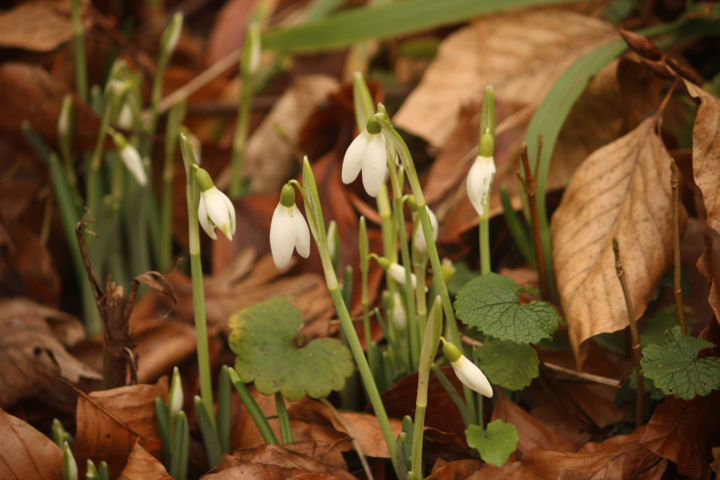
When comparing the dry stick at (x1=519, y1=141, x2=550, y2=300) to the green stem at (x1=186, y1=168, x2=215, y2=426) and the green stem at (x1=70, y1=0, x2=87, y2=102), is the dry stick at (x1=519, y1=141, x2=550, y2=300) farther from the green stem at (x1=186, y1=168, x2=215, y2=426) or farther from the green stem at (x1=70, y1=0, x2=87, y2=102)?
the green stem at (x1=70, y1=0, x2=87, y2=102)

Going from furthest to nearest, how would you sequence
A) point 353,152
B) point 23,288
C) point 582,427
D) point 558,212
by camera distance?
point 23,288
point 558,212
point 582,427
point 353,152

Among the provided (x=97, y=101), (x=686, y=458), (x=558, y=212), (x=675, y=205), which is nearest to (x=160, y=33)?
(x=97, y=101)

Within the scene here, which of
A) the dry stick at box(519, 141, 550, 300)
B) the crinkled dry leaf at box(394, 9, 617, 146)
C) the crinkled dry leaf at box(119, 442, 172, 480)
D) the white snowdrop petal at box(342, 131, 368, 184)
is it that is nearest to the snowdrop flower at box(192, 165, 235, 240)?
the white snowdrop petal at box(342, 131, 368, 184)

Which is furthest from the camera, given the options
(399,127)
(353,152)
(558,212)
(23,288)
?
(399,127)

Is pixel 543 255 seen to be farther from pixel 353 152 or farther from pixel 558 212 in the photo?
pixel 353 152

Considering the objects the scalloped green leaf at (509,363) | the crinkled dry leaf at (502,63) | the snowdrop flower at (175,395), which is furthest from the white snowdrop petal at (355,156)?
the crinkled dry leaf at (502,63)
